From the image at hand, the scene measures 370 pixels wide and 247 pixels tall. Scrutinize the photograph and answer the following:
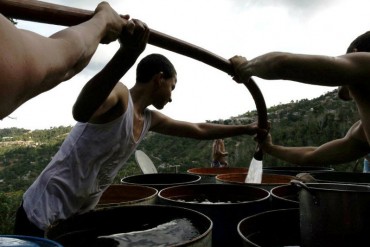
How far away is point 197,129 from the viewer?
3.14 m

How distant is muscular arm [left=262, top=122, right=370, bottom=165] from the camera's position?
2.91m

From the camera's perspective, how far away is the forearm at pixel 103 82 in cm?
155

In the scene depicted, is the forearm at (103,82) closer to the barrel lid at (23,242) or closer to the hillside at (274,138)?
the barrel lid at (23,242)

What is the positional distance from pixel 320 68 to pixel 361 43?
61 centimetres

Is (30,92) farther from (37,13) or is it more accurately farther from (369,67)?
(369,67)

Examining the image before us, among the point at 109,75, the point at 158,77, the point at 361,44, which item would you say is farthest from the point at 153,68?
the point at 361,44

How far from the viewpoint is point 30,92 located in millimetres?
631

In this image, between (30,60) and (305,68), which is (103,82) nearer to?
(305,68)

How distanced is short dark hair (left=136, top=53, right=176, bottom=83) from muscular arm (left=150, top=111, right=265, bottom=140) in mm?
381

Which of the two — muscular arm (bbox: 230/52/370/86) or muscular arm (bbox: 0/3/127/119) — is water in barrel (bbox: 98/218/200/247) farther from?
muscular arm (bbox: 0/3/127/119)

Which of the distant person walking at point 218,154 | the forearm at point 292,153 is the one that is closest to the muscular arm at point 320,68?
the forearm at point 292,153

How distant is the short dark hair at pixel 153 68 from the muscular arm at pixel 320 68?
40.0 inches

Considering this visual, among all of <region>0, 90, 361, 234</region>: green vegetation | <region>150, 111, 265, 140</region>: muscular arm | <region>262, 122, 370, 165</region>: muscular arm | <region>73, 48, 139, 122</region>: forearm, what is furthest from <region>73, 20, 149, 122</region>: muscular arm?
<region>0, 90, 361, 234</region>: green vegetation

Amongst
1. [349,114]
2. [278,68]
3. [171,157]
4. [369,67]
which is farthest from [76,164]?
[171,157]
